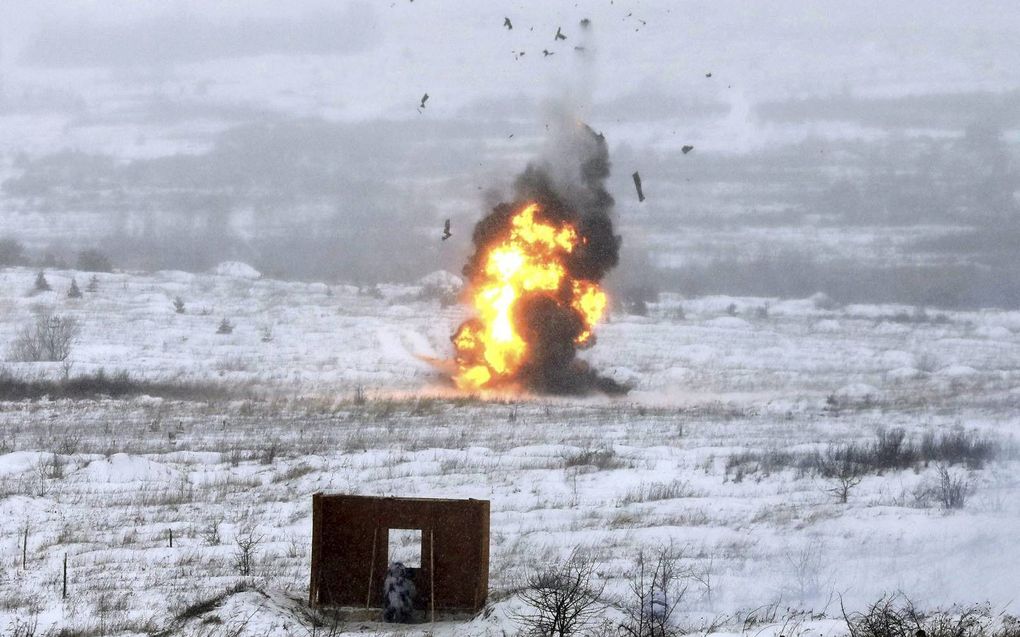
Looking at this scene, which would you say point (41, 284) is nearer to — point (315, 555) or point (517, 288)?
point (517, 288)

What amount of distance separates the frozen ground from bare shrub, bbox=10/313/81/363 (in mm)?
3281

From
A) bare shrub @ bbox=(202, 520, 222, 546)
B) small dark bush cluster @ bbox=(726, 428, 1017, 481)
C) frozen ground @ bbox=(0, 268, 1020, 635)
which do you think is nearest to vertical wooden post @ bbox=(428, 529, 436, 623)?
frozen ground @ bbox=(0, 268, 1020, 635)

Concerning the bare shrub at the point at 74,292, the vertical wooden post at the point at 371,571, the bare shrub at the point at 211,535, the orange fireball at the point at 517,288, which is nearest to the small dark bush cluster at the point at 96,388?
the orange fireball at the point at 517,288

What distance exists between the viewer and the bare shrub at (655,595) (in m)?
14.3

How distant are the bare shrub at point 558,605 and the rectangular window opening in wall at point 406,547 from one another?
2.33 meters

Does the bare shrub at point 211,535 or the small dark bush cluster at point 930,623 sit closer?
the small dark bush cluster at point 930,623

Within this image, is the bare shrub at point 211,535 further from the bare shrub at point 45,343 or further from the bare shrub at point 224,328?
the bare shrub at point 224,328

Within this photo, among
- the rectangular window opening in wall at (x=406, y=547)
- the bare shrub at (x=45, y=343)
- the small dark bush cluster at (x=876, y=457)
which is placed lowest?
the rectangular window opening in wall at (x=406, y=547)

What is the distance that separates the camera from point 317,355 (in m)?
72.8

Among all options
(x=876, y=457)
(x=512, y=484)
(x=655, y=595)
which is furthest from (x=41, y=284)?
(x=655, y=595)

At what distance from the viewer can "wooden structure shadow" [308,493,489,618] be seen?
16.6 m

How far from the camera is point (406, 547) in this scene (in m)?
20.6

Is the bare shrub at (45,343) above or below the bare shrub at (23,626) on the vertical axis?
above

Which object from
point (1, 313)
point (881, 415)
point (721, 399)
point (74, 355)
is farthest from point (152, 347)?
point (881, 415)
